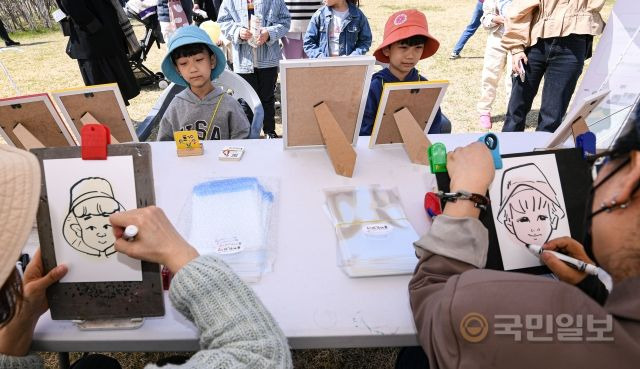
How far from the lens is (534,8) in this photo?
248 centimetres

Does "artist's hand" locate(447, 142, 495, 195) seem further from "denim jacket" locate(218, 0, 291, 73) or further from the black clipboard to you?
"denim jacket" locate(218, 0, 291, 73)

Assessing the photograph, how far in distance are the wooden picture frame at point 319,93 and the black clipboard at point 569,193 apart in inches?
22.3

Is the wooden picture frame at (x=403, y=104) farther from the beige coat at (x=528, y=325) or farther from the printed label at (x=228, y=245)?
the beige coat at (x=528, y=325)

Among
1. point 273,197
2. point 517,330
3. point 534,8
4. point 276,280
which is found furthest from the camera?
point 534,8

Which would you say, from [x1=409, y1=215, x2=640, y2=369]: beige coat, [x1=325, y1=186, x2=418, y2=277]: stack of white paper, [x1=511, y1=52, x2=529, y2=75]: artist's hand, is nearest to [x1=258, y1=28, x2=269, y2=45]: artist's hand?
[x1=511, y1=52, x2=529, y2=75]: artist's hand

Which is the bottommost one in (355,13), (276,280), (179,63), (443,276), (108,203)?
(276,280)

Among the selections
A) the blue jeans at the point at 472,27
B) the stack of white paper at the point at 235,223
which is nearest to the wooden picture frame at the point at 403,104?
the stack of white paper at the point at 235,223

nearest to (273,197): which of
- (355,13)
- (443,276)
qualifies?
(443,276)

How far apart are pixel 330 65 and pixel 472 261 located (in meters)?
0.87

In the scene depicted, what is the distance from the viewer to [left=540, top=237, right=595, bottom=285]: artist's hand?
0.94 metres

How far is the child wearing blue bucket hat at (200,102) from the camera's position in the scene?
6.31ft

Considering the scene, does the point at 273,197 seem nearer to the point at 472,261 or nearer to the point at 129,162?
the point at 129,162

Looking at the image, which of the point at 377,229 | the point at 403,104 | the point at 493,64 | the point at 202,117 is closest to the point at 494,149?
the point at 377,229

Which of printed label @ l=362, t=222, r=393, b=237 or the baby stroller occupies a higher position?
the baby stroller
